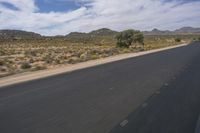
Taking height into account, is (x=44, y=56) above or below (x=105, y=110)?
below

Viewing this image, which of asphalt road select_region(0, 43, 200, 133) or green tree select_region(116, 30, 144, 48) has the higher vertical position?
asphalt road select_region(0, 43, 200, 133)

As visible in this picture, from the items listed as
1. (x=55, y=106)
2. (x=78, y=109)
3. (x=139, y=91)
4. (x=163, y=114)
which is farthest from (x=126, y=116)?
(x=139, y=91)

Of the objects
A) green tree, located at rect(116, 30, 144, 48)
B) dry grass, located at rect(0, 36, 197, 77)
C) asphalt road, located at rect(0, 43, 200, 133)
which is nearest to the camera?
asphalt road, located at rect(0, 43, 200, 133)

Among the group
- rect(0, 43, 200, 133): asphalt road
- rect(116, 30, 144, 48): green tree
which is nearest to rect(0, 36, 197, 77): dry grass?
rect(116, 30, 144, 48): green tree

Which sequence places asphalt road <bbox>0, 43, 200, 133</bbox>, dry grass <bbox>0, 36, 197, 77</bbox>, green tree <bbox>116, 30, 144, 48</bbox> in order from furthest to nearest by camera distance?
1. green tree <bbox>116, 30, 144, 48</bbox>
2. dry grass <bbox>0, 36, 197, 77</bbox>
3. asphalt road <bbox>0, 43, 200, 133</bbox>

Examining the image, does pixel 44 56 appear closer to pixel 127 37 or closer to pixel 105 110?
pixel 105 110

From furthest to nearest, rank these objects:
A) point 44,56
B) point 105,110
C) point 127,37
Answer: point 127,37, point 44,56, point 105,110

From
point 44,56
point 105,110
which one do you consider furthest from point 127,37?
point 105,110

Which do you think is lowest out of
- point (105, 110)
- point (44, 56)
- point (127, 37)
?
point (127, 37)

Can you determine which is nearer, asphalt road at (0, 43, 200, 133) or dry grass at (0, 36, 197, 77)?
asphalt road at (0, 43, 200, 133)

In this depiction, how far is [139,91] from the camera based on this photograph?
12.0m

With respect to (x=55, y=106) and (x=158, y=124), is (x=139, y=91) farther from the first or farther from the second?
(x=158, y=124)

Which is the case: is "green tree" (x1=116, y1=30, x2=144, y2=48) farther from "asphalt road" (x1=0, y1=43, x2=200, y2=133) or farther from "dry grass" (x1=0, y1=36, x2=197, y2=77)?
"asphalt road" (x1=0, y1=43, x2=200, y2=133)

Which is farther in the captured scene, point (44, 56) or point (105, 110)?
point (44, 56)
